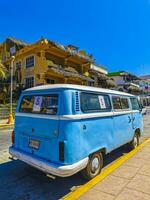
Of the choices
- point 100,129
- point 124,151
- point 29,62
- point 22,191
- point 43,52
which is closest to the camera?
point 22,191

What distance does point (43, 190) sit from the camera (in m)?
4.09

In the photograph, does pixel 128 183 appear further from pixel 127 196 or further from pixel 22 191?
pixel 22 191

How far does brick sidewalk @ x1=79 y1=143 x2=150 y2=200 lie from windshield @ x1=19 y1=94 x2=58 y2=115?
174 centimetres

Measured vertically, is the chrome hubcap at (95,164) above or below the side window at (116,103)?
below

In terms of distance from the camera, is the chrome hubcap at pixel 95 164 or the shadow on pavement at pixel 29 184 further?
the chrome hubcap at pixel 95 164

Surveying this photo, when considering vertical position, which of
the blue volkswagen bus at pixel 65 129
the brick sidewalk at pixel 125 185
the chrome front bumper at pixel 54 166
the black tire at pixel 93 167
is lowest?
the brick sidewalk at pixel 125 185

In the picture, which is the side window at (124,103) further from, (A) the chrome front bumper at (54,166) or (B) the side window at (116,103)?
(A) the chrome front bumper at (54,166)

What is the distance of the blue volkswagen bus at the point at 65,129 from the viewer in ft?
12.5

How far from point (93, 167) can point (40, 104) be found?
1.82 meters

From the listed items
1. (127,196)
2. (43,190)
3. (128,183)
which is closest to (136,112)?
(128,183)

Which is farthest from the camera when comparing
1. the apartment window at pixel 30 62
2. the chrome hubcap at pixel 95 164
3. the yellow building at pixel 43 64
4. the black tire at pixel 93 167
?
the apartment window at pixel 30 62

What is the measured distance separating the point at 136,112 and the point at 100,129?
2946mm

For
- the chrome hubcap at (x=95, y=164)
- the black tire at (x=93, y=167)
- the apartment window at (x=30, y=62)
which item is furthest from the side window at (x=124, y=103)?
the apartment window at (x=30, y=62)

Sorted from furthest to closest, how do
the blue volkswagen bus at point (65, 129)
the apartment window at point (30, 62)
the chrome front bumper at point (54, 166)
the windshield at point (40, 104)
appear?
the apartment window at point (30, 62) → the windshield at point (40, 104) → the blue volkswagen bus at point (65, 129) → the chrome front bumper at point (54, 166)
